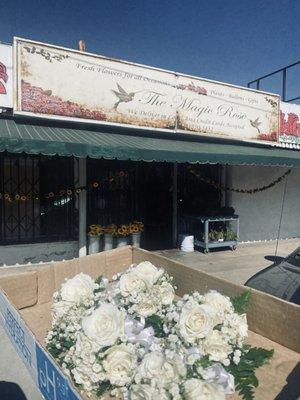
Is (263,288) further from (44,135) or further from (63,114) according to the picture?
(63,114)

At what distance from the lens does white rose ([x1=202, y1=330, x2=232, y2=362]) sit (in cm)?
158

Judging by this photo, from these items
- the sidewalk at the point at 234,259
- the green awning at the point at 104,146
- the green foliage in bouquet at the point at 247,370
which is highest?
the green awning at the point at 104,146

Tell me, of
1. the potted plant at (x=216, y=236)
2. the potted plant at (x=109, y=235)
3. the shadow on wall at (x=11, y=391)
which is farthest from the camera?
the potted plant at (x=216, y=236)

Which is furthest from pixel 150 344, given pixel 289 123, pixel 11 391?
pixel 289 123

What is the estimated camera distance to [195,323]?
1560 millimetres

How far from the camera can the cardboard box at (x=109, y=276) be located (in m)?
1.64

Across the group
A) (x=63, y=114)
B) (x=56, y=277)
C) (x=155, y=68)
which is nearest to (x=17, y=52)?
(x=63, y=114)

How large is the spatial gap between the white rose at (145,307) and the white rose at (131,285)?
70 millimetres

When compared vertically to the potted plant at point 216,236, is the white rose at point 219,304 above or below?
above

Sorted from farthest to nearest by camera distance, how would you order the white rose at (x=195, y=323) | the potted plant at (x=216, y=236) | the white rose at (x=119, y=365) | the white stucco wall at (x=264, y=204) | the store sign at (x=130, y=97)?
the white stucco wall at (x=264, y=204), the potted plant at (x=216, y=236), the store sign at (x=130, y=97), the white rose at (x=195, y=323), the white rose at (x=119, y=365)

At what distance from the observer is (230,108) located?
421 inches

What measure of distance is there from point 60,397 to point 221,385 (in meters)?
0.67

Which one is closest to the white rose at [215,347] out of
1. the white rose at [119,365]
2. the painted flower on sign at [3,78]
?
the white rose at [119,365]

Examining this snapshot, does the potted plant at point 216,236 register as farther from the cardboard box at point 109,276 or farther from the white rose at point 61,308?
the white rose at point 61,308
